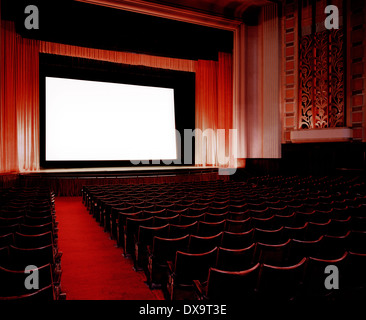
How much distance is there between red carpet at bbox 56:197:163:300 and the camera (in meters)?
3.22

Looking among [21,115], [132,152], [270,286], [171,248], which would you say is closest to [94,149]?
[132,152]

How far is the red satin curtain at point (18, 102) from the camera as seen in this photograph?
11.1 m

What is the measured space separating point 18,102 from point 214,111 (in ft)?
28.5

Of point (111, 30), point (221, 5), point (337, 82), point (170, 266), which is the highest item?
point (221, 5)

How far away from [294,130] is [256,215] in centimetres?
882

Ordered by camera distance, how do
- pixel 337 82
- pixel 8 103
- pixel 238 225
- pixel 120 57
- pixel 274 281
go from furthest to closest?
pixel 120 57, pixel 337 82, pixel 8 103, pixel 238 225, pixel 274 281

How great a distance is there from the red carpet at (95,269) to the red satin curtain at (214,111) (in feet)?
33.0

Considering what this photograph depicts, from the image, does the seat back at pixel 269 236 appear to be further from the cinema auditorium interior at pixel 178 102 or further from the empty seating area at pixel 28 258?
the empty seating area at pixel 28 258

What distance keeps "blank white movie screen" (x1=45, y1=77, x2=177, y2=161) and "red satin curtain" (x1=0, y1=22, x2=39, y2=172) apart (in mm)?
596

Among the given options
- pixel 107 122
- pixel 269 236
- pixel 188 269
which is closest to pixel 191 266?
pixel 188 269

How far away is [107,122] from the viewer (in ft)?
43.5

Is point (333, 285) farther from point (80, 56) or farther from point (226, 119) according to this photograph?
point (226, 119)

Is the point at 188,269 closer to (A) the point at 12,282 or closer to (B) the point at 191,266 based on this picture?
(B) the point at 191,266

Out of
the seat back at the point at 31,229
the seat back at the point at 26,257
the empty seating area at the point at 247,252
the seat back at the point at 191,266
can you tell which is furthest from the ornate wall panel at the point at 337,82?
the seat back at the point at 26,257
